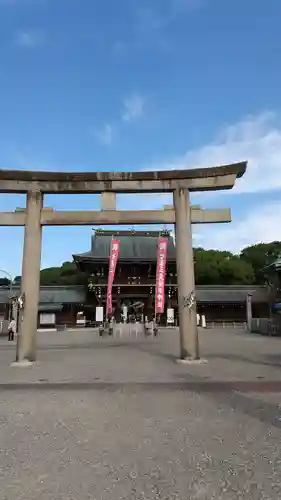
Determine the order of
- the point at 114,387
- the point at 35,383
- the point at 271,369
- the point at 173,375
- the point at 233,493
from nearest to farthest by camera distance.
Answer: the point at 233,493
the point at 114,387
the point at 35,383
the point at 173,375
the point at 271,369

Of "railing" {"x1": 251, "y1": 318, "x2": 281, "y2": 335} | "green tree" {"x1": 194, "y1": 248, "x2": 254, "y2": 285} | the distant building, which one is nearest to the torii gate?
"railing" {"x1": 251, "y1": 318, "x2": 281, "y2": 335}

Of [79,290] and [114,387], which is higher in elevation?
[79,290]

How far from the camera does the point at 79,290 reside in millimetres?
43781

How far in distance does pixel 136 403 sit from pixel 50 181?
859cm

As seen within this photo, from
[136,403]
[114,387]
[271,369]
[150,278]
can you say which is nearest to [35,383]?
[114,387]

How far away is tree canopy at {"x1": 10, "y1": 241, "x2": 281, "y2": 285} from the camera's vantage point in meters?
62.0

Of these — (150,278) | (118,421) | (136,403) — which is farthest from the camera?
(150,278)

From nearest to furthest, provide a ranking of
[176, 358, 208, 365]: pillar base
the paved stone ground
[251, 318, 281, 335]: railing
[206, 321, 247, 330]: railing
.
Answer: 1. the paved stone ground
2. [176, 358, 208, 365]: pillar base
3. [251, 318, 281, 335]: railing
4. [206, 321, 247, 330]: railing

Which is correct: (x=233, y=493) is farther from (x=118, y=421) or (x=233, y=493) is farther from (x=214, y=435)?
(x=118, y=421)

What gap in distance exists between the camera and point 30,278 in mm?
12711

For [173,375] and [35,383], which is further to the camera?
[173,375]

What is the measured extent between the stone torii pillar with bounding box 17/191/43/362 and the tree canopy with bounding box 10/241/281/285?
41.7 meters

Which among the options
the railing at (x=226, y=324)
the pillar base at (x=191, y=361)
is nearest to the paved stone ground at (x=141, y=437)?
the pillar base at (x=191, y=361)

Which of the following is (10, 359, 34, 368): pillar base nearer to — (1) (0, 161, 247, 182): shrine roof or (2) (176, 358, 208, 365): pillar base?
(2) (176, 358, 208, 365): pillar base
